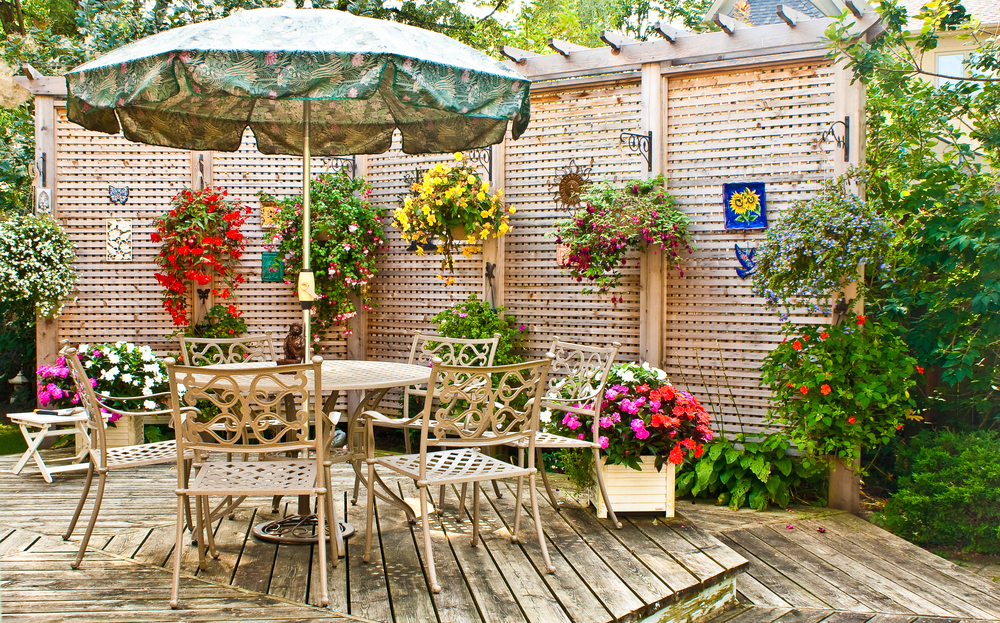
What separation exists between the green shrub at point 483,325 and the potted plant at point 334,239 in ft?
2.37

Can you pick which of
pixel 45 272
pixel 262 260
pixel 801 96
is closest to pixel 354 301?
pixel 262 260

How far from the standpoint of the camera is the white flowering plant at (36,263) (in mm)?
5090

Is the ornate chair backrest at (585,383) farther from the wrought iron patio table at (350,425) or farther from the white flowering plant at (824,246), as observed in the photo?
the white flowering plant at (824,246)

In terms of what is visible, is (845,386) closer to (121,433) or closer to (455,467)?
(455,467)

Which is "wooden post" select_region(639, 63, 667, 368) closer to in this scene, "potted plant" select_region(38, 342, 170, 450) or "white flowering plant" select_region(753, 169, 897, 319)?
"white flowering plant" select_region(753, 169, 897, 319)

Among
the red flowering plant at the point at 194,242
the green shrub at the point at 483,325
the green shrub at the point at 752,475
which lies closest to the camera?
the green shrub at the point at 752,475

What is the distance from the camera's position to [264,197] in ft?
18.2

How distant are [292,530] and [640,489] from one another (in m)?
1.72

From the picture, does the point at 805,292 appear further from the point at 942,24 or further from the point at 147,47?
the point at 147,47

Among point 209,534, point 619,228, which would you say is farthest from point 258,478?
point 619,228

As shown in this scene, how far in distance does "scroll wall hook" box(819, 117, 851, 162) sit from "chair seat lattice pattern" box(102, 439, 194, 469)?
385cm

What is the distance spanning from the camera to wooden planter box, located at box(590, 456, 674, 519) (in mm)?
3727

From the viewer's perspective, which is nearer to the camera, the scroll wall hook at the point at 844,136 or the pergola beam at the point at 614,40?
the scroll wall hook at the point at 844,136

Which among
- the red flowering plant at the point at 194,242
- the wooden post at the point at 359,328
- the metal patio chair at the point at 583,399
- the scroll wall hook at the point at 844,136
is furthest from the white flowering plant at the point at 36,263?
the scroll wall hook at the point at 844,136
